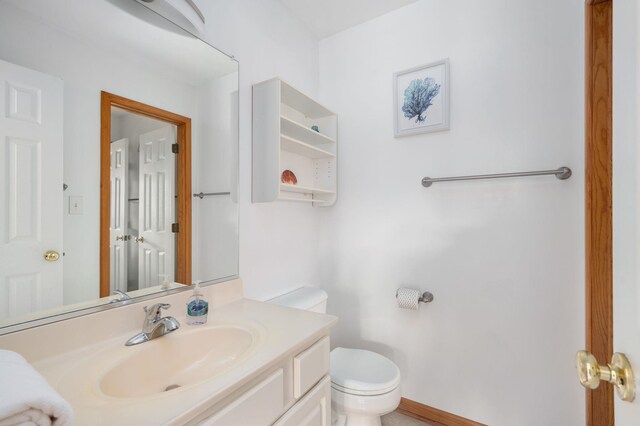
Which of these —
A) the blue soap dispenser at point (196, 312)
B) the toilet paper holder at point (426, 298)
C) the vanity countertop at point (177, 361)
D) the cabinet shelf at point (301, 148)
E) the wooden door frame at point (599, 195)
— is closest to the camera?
the vanity countertop at point (177, 361)

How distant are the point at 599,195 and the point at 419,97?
37.1 inches

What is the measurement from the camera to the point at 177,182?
1161 millimetres

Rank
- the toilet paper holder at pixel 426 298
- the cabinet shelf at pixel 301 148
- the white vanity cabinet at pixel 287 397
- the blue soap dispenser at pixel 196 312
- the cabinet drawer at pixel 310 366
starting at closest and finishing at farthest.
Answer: the white vanity cabinet at pixel 287 397 < the cabinet drawer at pixel 310 366 < the blue soap dispenser at pixel 196 312 < the cabinet shelf at pixel 301 148 < the toilet paper holder at pixel 426 298

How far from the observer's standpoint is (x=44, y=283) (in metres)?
0.82

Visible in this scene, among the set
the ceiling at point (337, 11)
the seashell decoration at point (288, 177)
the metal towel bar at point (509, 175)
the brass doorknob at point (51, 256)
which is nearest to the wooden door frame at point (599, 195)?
the metal towel bar at point (509, 175)

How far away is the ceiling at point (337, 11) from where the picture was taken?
5.48ft

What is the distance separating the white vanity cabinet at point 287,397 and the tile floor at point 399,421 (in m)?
0.76

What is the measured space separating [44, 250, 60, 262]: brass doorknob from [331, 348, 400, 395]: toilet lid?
117cm

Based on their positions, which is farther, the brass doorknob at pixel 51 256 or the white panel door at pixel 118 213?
the white panel door at pixel 118 213

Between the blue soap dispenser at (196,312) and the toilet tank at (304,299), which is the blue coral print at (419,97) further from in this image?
the blue soap dispenser at (196,312)

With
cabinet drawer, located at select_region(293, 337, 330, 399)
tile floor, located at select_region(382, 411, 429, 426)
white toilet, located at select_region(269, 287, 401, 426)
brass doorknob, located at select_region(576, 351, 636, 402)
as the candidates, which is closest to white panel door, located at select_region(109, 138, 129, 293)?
cabinet drawer, located at select_region(293, 337, 330, 399)

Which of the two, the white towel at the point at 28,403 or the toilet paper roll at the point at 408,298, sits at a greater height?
the white towel at the point at 28,403
